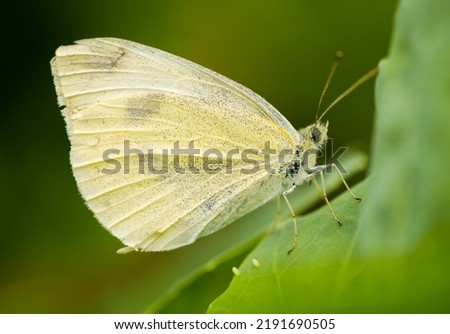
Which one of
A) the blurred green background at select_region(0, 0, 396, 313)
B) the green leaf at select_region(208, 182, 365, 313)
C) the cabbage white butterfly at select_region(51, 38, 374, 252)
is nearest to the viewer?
the green leaf at select_region(208, 182, 365, 313)

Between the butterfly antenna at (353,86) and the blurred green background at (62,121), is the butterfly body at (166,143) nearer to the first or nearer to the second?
the butterfly antenna at (353,86)

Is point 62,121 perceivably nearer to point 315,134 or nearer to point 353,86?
point 315,134

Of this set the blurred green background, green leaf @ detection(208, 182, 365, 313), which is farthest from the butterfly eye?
green leaf @ detection(208, 182, 365, 313)

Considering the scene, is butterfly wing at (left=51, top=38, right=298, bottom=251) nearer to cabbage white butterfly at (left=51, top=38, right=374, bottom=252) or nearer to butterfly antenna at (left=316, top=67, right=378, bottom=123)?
cabbage white butterfly at (left=51, top=38, right=374, bottom=252)

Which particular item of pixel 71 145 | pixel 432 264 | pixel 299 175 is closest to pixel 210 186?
pixel 299 175

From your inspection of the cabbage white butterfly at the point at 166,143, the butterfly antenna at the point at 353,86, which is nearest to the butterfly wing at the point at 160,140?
the cabbage white butterfly at the point at 166,143

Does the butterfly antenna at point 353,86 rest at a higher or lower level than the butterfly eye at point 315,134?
higher
